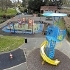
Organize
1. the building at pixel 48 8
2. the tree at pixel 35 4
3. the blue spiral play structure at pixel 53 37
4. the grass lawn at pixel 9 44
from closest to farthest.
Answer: the blue spiral play structure at pixel 53 37 → the grass lawn at pixel 9 44 → the building at pixel 48 8 → the tree at pixel 35 4

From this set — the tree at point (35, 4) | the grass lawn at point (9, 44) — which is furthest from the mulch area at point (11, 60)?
the tree at point (35, 4)

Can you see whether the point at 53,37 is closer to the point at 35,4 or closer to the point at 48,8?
the point at 48,8

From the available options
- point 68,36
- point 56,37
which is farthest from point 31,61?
point 68,36

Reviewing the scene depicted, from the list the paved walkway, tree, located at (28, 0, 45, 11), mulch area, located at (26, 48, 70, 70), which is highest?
tree, located at (28, 0, 45, 11)

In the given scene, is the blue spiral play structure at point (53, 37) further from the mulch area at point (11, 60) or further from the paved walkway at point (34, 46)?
the mulch area at point (11, 60)

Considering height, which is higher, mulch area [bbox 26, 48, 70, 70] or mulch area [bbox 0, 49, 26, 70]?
mulch area [bbox 26, 48, 70, 70]

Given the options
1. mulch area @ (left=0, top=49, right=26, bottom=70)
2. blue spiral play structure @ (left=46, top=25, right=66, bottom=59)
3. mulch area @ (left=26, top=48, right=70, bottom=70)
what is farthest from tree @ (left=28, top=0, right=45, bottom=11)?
blue spiral play structure @ (left=46, top=25, right=66, bottom=59)

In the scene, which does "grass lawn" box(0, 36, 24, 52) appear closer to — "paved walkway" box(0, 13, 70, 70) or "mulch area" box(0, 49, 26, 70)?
"paved walkway" box(0, 13, 70, 70)

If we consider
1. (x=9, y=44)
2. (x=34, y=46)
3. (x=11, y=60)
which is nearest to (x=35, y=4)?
(x=9, y=44)
